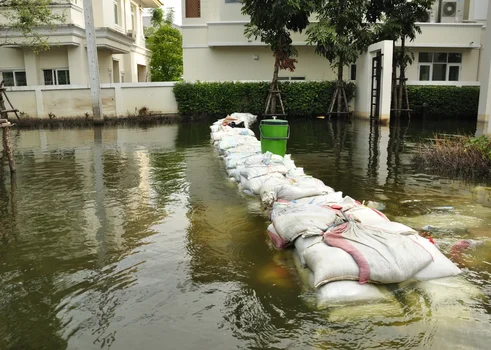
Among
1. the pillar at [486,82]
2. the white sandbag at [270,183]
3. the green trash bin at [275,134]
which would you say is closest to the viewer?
the white sandbag at [270,183]

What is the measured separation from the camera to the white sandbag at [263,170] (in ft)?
20.3

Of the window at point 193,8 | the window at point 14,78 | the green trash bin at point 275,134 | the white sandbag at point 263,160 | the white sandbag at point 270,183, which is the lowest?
the white sandbag at point 270,183

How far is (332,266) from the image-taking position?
3.28m

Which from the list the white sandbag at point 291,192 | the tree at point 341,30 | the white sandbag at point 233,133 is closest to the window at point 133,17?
the tree at point 341,30

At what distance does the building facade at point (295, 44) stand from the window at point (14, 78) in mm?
6724

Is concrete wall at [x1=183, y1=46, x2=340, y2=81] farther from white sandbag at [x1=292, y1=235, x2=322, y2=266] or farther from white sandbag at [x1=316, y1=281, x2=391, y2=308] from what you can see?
white sandbag at [x1=316, y1=281, x2=391, y2=308]

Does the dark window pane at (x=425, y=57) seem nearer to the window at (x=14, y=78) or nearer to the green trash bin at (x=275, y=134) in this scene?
the green trash bin at (x=275, y=134)

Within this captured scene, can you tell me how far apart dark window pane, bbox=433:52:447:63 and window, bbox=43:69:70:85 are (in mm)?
15893

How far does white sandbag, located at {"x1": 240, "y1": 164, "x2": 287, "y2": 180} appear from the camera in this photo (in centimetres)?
620

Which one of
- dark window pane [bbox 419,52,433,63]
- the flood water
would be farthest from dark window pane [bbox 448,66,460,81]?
the flood water

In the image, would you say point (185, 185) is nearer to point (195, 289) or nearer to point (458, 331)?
point (195, 289)

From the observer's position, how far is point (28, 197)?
20.7 feet

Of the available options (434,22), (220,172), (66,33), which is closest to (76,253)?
(220,172)

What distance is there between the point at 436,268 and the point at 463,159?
184 inches
